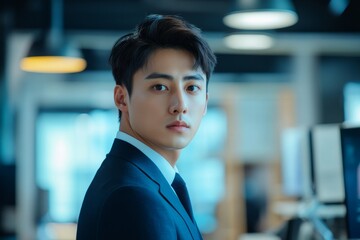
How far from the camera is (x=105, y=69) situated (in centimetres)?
899

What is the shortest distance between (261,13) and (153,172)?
372 cm

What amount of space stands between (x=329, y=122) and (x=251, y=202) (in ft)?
4.98

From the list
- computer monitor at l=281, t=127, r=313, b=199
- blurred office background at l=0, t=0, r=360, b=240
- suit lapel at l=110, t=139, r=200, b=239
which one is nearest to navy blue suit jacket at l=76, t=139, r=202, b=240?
suit lapel at l=110, t=139, r=200, b=239

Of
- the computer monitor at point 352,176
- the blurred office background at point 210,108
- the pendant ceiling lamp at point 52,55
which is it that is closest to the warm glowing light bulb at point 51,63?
the pendant ceiling lamp at point 52,55

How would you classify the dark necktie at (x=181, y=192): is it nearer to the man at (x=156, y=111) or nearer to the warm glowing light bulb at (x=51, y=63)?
the man at (x=156, y=111)

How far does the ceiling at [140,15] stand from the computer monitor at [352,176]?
18.5 feet

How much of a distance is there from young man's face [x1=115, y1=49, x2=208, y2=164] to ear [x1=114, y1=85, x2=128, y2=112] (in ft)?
0.13

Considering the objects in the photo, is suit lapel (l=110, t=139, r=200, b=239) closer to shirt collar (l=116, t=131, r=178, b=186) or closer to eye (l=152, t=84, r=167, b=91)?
shirt collar (l=116, t=131, r=178, b=186)

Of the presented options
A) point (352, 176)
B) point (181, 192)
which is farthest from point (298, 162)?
point (181, 192)

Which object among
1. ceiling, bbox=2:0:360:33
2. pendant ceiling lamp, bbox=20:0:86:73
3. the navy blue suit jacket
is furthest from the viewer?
ceiling, bbox=2:0:360:33

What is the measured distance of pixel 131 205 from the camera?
1291 mm

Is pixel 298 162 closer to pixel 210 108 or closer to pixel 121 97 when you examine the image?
pixel 121 97

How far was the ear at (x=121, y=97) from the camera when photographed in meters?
1.52

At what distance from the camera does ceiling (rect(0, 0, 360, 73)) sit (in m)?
8.05
